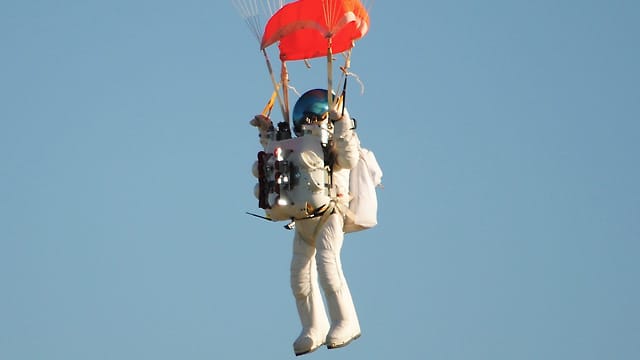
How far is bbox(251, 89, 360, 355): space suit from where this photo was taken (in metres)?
34.7

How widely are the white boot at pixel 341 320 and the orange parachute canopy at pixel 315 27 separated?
11.7 feet

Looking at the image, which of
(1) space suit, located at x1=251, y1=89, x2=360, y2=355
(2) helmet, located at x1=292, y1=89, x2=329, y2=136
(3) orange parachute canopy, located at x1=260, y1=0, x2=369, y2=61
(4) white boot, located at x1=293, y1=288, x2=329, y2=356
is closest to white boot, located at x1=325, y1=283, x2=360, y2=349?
(1) space suit, located at x1=251, y1=89, x2=360, y2=355

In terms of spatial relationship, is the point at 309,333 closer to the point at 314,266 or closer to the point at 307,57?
the point at 314,266

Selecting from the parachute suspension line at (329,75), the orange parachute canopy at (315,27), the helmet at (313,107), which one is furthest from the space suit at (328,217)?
the orange parachute canopy at (315,27)

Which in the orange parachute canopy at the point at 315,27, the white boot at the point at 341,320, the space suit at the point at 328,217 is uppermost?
the orange parachute canopy at the point at 315,27

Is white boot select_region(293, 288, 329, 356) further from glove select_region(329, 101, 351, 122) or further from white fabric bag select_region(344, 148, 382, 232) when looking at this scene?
glove select_region(329, 101, 351, 122)

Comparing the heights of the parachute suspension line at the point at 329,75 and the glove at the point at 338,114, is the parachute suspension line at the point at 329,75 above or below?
above

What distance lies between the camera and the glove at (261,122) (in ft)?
117

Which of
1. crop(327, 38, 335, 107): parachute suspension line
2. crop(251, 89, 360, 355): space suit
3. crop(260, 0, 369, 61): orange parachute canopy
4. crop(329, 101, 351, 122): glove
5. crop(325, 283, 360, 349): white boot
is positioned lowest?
crop(325, 283, 360, 349): white boot

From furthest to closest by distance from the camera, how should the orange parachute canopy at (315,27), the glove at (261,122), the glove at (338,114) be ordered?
the glove at (261,122) → the orange parachute canopy at (315,27) → the glove at (338,114)

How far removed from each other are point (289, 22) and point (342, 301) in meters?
4.06

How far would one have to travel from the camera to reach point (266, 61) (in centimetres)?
3581

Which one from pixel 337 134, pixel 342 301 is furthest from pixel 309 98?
pixel 342 301

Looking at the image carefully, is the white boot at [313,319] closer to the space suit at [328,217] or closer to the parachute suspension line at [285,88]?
the space suit at [328,217]
